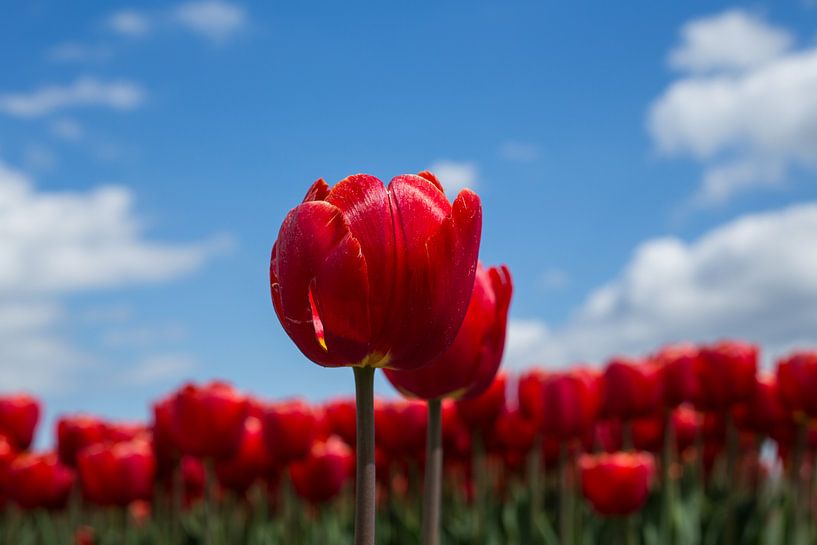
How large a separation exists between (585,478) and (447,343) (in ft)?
10.1

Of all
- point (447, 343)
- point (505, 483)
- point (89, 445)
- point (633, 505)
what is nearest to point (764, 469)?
point (505, 483)

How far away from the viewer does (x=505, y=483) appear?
749 cm

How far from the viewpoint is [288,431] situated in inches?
201

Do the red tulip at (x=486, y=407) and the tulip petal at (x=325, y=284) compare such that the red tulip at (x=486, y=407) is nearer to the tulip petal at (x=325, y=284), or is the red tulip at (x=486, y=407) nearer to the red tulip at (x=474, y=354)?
the red tulip at (x=474, y=354)

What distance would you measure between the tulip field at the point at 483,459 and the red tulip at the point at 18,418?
0.01 m

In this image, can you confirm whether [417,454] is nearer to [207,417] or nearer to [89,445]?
[207,417]

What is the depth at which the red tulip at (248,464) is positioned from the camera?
5.65 m

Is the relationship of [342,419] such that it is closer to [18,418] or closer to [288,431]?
[288,431]

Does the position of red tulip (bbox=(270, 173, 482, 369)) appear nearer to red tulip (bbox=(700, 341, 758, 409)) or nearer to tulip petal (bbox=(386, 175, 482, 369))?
tulip petal (bbox=(386, 175, 482, 369))

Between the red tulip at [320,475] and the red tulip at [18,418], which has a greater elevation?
the red tulip at [18,418]

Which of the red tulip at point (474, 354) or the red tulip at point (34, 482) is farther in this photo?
the red tulip at point (34, 482)

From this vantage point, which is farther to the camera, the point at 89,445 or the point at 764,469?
the point at 764,469

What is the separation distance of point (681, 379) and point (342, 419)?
2183 mm

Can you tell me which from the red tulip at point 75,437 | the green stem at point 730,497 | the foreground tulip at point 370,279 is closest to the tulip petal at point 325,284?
the foreground tulip at point 370,279
